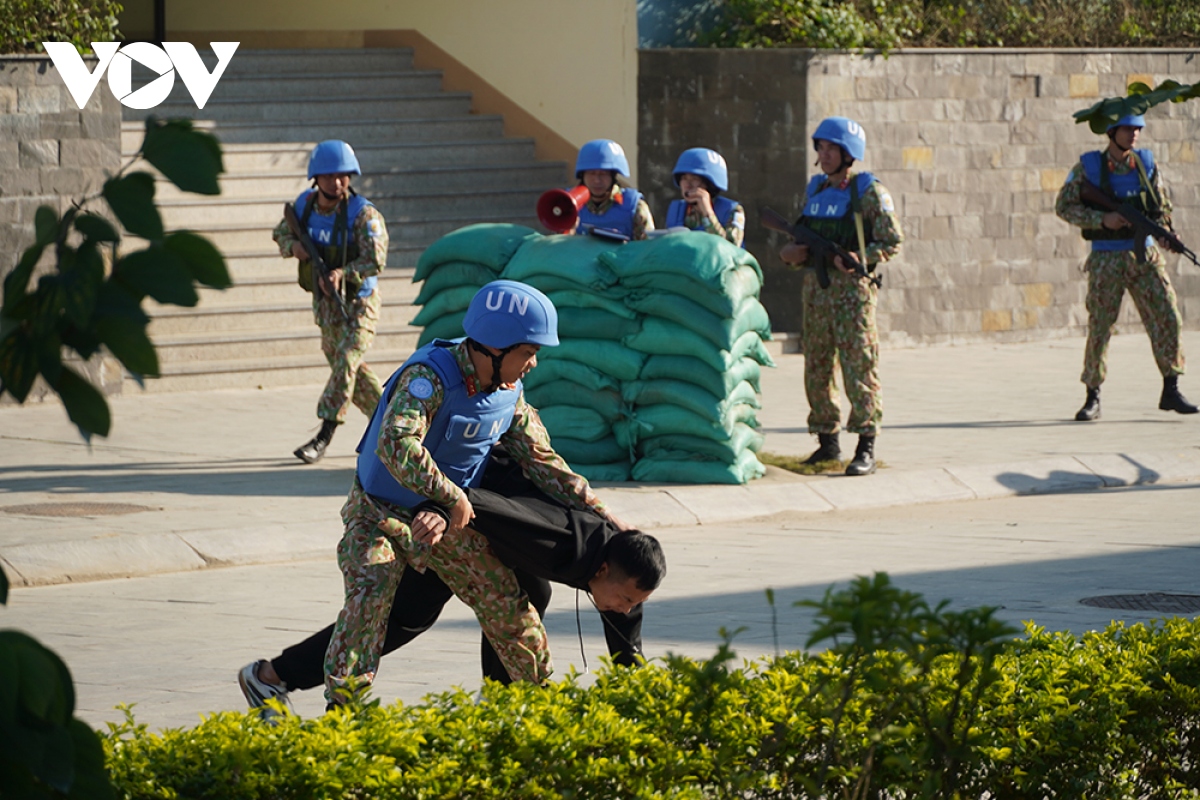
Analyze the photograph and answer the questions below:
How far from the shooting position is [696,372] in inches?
Answer: 424

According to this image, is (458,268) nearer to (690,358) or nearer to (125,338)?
(690,358)

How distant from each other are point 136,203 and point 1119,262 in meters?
12.5

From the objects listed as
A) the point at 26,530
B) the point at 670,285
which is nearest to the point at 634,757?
the point at 26,530

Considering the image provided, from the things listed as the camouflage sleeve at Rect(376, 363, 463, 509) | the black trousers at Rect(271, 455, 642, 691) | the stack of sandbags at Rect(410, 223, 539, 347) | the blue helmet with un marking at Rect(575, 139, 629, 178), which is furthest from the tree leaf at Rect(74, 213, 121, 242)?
the blue helmet with un marking at Rect(575, 139, 629, 178)

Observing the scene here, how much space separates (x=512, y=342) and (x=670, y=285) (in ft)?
18.4

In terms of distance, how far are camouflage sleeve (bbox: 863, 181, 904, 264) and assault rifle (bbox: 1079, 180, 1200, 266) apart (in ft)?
9.59

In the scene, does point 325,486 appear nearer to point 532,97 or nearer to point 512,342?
point 512,342

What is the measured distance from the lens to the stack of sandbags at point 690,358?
35.1 ft

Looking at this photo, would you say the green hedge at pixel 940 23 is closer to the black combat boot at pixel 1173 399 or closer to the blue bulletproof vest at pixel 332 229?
the black combat boot at pixel 1173 399

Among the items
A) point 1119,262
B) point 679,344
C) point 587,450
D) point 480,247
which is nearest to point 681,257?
point 679,344

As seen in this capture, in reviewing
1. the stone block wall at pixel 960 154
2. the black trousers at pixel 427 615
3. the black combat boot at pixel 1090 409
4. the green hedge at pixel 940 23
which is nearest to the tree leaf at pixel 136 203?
the black trousers at pixel 427 615

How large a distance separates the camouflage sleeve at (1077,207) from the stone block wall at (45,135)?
7.14 metres

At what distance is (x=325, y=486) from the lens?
10766 millimetres

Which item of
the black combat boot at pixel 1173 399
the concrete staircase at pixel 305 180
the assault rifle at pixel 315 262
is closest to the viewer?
the assault rifle at pixel 315 262
